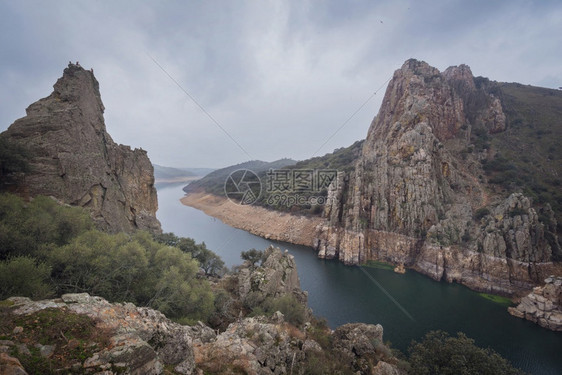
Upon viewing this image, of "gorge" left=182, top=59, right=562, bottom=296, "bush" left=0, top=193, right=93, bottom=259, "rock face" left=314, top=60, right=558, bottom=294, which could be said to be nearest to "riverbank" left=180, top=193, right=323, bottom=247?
"gorge" left=182, top=59, right=562, bottom=296

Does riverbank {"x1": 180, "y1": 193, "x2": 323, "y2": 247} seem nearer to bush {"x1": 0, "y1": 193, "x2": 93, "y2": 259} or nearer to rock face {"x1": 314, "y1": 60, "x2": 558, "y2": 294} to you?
rock face {"x1": 314, "y1": 60, "x2": 558, "y2": 294}

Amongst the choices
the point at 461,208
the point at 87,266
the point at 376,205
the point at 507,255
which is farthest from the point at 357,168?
the point at 87,266

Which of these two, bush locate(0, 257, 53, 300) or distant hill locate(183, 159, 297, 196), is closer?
bush locate(0, 257, 53, 300)

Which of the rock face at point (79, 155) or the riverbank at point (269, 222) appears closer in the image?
the rock face at point (79, 155)

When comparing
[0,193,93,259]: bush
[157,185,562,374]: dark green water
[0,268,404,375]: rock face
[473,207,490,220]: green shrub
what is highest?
[473,207,490,220]: green shrub

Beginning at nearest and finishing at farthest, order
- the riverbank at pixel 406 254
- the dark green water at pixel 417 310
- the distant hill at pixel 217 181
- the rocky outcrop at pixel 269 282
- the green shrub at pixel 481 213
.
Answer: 1. the rocky outcrop at pixel 269 282
2. the dark green water at pixel 417 310
3. the riverbank at pixel 406 254
4. the green shrub at pixel 481 213
5. the distant hill at pixel 217 181

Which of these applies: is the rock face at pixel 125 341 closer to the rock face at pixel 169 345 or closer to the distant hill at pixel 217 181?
the rock face at pixel 169 345

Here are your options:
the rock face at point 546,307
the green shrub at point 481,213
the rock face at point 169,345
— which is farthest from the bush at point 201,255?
the green shrub at point 481,213
